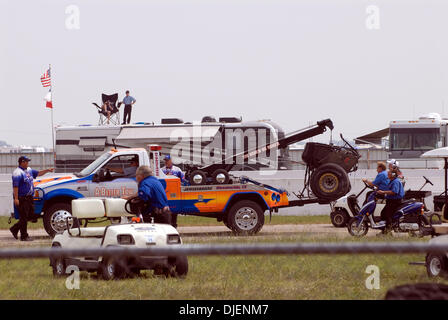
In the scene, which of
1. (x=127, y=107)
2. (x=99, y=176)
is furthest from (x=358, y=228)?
(x=127, y=107)

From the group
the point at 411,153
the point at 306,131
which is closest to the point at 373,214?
the point at 306,131

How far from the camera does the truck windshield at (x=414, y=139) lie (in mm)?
40188

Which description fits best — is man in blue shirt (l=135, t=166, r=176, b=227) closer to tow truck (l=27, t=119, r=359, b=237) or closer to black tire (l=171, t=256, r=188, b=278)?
black tire (l=171, t=256, r=188, b=278)

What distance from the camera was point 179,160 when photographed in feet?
111

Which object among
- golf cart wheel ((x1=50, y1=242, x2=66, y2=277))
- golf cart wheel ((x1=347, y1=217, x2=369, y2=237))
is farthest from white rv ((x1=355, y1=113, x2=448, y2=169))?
golf cart wheel ((x1=50, y1=242, x2=66, y2=277))

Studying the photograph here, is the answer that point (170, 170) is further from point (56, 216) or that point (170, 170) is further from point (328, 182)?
point (328, 182)

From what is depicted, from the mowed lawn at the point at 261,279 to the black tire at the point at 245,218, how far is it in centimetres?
1342

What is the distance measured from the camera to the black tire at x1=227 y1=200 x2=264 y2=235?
61.5 ft

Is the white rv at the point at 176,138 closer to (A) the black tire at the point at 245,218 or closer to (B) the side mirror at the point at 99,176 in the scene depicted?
(A) the black tire at the point at 245,218

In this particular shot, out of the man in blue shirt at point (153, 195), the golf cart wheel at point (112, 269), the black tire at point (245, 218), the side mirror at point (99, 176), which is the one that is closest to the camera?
the golf cart wheel at point (112, 269)

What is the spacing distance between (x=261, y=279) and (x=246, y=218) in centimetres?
1394

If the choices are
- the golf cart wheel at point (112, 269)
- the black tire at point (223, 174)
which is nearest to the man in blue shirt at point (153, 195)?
the golf cart wheel at point (112, 269)

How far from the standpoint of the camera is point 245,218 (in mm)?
18766

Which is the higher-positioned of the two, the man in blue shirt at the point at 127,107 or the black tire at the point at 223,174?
the man in blue shirt at the point at 127,107
